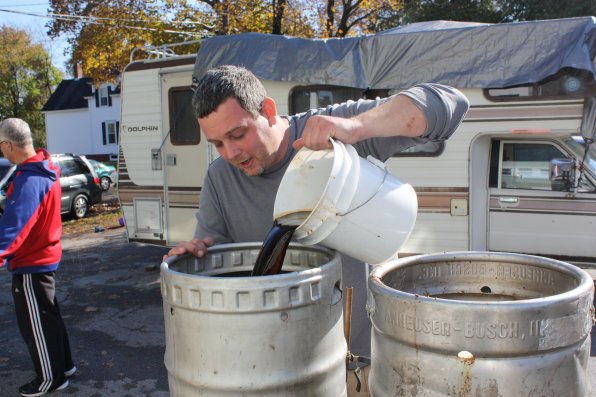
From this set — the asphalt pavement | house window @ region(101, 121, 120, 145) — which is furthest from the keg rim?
house window @ region(101, 121, 120, 145)

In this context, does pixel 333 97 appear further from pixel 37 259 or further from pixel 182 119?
pixel 37 259

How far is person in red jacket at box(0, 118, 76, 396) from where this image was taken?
4383 millimetres

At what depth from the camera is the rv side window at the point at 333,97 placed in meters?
6.63

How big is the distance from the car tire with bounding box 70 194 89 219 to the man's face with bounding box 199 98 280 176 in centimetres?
1385

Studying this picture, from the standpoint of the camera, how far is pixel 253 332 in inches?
44.8

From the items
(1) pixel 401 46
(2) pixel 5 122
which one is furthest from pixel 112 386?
(1) pixel 401 46

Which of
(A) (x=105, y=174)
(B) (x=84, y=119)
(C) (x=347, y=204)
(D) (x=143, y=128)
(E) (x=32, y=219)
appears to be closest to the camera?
(C) (x=347, y=204)

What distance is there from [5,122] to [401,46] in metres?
4.04

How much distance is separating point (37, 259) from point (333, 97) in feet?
12.7

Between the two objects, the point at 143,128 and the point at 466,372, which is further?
the point at 143,128

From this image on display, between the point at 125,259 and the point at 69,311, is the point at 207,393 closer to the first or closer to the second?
the point at 69,311

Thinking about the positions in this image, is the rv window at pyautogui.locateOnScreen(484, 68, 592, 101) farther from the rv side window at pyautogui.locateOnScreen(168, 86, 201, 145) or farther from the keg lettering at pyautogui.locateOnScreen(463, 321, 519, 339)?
the keg lettering at pyautogui.locateOnScreen(463, 321, 519, 339)

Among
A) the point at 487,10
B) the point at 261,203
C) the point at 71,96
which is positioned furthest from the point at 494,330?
the point at 71,96

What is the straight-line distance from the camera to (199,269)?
1.62m
